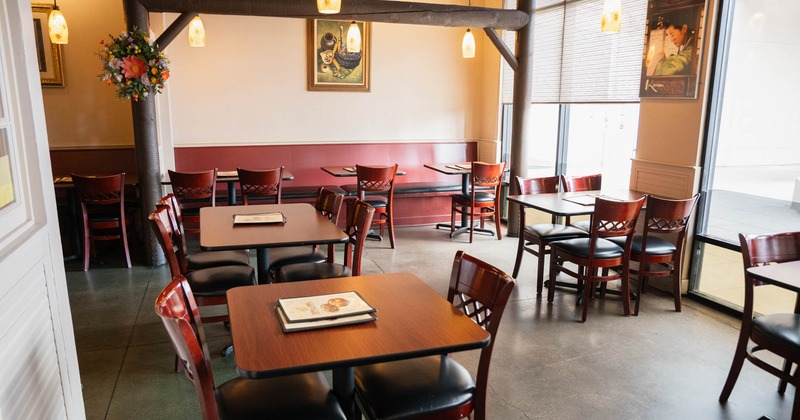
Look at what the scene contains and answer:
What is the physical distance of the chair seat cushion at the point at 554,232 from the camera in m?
4.30

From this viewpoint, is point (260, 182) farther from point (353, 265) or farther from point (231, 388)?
point (231, 388)

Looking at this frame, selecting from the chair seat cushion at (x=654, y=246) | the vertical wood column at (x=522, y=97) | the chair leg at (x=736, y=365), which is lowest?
the chair leg at (x=736, y=365)

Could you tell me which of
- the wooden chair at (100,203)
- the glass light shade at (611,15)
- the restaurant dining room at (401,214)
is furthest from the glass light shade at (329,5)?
the wooden chair at (100,203)

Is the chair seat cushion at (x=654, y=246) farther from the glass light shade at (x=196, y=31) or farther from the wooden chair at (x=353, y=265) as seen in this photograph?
the glass light shade at (x=196, y=31)

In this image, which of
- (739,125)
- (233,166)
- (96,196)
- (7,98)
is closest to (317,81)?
(233,166)

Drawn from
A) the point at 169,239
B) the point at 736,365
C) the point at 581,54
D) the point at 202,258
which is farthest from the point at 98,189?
the point at 736,365

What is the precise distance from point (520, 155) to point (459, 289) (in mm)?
4174

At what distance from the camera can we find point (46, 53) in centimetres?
541

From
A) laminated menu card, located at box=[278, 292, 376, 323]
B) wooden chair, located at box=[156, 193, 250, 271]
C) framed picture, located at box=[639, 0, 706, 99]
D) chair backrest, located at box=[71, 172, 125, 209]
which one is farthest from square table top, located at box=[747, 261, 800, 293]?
chair backrest, located at box=[71, 172, 125, 209]

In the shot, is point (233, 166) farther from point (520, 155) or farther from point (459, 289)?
point (459, 289)

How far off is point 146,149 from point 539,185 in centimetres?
349

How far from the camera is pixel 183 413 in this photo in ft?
8.65

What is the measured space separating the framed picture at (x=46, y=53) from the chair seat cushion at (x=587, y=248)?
5.02 metres

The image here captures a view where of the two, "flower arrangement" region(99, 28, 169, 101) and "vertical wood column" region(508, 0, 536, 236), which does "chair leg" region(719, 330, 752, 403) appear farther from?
"flower arrangement" region(99, 28, 169, 101)
